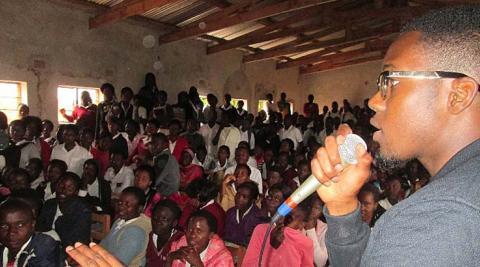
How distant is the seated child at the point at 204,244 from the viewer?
95.4 inches

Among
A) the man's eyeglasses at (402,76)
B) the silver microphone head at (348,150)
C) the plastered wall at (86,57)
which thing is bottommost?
the silver microphone head at (348,150)

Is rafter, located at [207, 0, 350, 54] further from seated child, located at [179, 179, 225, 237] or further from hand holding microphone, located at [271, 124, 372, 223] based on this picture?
hand holding microphone, located at [271, 124, 372, 223]

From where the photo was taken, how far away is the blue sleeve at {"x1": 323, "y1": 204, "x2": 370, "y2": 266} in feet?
2.82

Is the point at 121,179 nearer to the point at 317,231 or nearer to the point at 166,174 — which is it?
the point at 166,174

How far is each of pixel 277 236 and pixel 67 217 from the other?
1.70 metres

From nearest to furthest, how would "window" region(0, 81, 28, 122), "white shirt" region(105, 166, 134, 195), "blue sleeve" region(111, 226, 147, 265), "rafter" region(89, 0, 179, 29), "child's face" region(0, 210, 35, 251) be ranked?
"child's face" region(0, 210, 35, 251) → "blue sleeve" region(111, 226, 147, 265) → "white shirt" region(105, 166, 134, 195) → "rafter" region(89, 0, 179, 29) → "window" region(0, 81, 28, 122)

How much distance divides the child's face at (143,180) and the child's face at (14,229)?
1506mm

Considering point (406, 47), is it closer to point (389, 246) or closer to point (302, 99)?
point (389, 246)

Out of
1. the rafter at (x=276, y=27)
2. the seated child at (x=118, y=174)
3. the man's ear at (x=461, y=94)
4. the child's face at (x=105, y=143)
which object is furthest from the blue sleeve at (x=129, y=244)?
the rafter at (x=276, y=27)

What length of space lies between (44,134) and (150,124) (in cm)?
148

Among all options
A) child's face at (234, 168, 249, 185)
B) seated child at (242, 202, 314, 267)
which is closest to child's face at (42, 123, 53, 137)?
child's face at (234, 168, 249, 185)

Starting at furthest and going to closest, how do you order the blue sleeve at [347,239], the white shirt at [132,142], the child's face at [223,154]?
the white shirt at [132,142]
the child's face at [223,154]
the blue sleeve at [347,239]

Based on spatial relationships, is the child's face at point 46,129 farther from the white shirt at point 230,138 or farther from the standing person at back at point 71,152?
the white shirt at point 230,138

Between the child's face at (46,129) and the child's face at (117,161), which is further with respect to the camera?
the child's face at (46,129)
